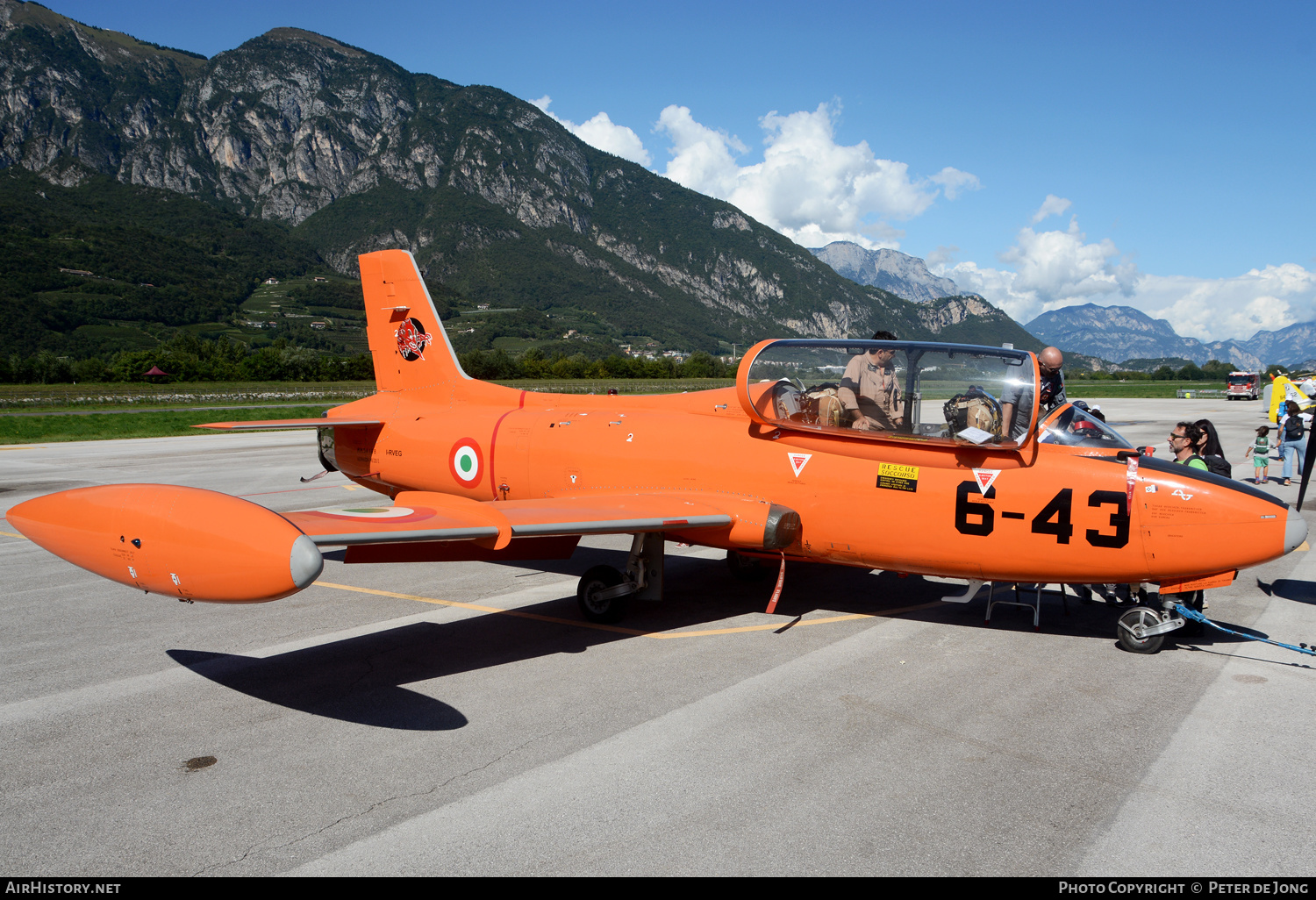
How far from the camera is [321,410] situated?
4284 cm

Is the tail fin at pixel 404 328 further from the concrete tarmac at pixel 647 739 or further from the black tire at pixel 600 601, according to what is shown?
the black tire at pixel 600 601

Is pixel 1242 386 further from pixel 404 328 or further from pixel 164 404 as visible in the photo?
pixel 164 404

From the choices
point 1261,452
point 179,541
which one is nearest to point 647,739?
point 179,541

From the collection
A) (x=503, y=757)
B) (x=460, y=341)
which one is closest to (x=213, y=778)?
(x=503, y=757)

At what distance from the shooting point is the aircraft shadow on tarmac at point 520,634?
5938mm

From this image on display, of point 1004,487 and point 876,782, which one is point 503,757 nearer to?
point 876,782

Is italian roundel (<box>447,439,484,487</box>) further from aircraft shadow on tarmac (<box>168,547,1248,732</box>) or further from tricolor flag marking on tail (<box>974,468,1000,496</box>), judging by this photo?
tricolor flag marking on tail (<box>974,468,1000,496</box>)

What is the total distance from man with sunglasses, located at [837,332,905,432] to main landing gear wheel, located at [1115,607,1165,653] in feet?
9.19

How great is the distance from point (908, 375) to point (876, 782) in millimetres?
3990

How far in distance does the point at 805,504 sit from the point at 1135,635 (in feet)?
10.6

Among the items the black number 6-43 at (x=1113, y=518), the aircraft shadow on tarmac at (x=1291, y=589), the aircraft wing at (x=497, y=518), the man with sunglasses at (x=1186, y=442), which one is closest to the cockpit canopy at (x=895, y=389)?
the black number 6-43 at (x=1113, y=518)

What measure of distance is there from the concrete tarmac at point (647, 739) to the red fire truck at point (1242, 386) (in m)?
74.0

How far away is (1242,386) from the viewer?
6688cm

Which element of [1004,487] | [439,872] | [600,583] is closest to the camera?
[439,872]
